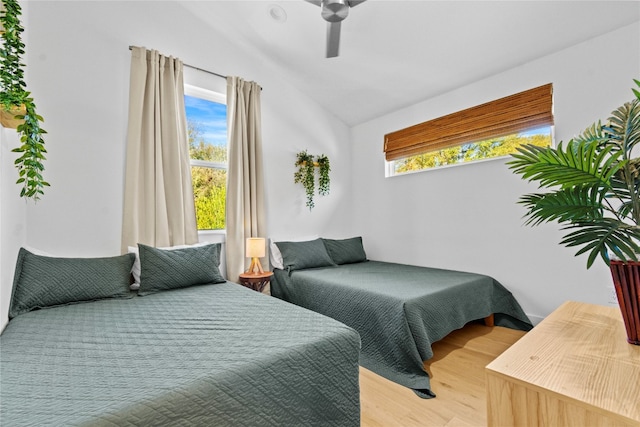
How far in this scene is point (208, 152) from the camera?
10.4 ft

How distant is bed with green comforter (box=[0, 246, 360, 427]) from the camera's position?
2.86 ft

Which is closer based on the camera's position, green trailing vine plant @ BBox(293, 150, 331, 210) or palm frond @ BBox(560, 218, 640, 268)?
palm frond @ BBox(560, 218, 640, 268)

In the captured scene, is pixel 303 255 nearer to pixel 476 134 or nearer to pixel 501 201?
pixel 501 201

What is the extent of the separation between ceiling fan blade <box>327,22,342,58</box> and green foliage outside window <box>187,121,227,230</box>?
1.54 meters

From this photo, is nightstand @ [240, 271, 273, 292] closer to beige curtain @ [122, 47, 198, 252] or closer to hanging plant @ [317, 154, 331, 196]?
beige curtain @ [122, 47, 198, 252]

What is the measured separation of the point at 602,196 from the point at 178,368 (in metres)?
1.56

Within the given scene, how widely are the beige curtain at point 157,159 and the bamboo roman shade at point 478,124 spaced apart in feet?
8.07

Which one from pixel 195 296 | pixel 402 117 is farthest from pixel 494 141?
pixel 195 296

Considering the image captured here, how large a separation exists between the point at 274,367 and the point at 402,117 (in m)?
3.38

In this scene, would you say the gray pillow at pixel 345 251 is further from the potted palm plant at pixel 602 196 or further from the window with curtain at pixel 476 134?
the potted palm plant at pixel 602 196

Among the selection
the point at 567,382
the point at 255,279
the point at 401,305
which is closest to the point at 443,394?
the point at 401,305

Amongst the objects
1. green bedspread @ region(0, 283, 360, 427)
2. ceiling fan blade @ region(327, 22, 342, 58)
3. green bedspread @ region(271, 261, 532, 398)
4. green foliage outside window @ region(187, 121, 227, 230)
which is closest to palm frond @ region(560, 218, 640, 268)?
green bedspread @ region(0, 283, 360, 427)

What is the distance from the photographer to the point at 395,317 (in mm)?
2027

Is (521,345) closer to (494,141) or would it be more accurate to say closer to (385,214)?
(494,141)
